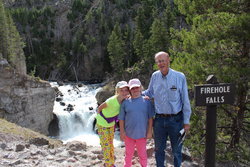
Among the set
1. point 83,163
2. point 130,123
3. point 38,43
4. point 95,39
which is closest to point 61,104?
point 83,163

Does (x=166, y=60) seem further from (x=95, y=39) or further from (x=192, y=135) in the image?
(x=95, y=39)

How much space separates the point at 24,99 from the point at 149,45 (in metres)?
19.9

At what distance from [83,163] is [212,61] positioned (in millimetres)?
4335

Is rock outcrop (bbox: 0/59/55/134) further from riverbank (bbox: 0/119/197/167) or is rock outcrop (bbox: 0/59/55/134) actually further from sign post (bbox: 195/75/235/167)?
sign post (bbox: 195/75/235/167)

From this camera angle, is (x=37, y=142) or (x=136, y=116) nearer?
(x=136, y=116)

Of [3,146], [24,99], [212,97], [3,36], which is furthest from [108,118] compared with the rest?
[3,36]

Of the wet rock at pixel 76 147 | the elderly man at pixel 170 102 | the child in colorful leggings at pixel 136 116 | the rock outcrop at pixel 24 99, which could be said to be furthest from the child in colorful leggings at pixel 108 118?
the rock outcrop at pixel 24 99

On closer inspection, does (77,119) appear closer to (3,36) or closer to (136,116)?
(3,36)

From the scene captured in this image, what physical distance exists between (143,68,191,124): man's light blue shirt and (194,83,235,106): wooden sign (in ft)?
2.05

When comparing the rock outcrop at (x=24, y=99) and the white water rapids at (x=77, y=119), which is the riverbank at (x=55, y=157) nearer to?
the rock outcrop at (x=24, y=99)

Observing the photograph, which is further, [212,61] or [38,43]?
[38,43]

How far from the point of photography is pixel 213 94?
3.81m

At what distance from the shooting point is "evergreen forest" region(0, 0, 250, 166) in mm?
6605

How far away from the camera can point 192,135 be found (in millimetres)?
7426
